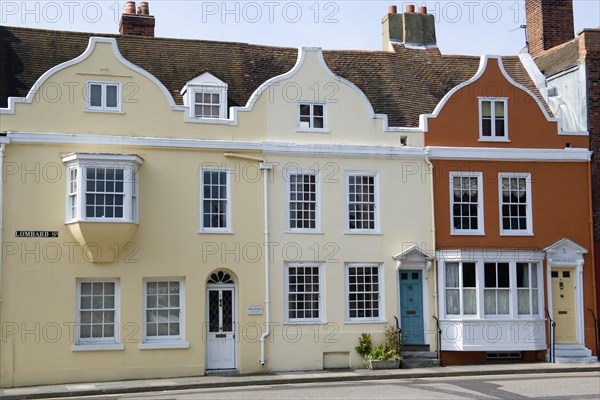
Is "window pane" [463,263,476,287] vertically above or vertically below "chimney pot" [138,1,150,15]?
below

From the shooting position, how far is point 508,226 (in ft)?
91.4

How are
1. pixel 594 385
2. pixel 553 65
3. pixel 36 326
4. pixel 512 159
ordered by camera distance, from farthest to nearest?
pixel 553 65
pixel 512 159
pixel 36 326
pixel 594 385

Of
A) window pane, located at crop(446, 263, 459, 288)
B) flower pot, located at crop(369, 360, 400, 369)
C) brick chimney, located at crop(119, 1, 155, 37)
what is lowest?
flower pot, located at crop(369, 360, 400, 369)

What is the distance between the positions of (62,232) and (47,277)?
122cm

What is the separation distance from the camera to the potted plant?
2573cm

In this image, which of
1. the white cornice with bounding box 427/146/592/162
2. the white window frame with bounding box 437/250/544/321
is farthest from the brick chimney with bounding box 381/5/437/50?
the white window frame with bounding box 437/250/544/321

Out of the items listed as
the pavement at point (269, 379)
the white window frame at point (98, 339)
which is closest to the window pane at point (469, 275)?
the pavement at point (269, 379)

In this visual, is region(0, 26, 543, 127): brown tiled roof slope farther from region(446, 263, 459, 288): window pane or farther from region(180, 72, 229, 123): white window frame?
region(446, 263, 459, 288): window pane

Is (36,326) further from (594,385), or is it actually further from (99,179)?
(594,385)

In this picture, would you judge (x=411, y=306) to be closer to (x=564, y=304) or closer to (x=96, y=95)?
(x=564, y=304)

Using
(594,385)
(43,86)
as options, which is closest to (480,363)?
(594,385)

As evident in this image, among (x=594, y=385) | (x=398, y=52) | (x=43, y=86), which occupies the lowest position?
→ (x=594, y=385)

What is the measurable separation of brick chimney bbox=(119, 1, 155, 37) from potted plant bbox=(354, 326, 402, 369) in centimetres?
1218

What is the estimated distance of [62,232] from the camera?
2436cm
